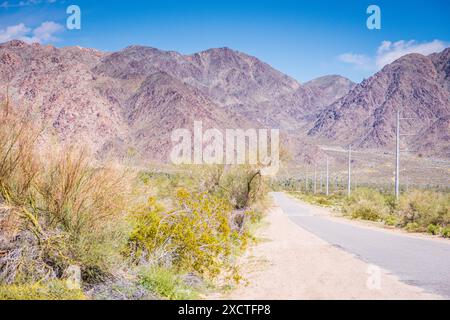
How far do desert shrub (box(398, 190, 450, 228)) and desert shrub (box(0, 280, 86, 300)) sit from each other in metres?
20.4

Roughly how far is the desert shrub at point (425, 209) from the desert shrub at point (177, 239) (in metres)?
16.6

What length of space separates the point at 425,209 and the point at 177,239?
18.3 meters

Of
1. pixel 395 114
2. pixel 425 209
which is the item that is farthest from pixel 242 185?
pixel 395 114

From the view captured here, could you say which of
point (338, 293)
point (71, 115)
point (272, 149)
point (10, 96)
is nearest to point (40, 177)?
point (10, 96)

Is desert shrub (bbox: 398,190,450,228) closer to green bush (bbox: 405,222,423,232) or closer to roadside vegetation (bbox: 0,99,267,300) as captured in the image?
green bush (bbox: 405,222,423,232)

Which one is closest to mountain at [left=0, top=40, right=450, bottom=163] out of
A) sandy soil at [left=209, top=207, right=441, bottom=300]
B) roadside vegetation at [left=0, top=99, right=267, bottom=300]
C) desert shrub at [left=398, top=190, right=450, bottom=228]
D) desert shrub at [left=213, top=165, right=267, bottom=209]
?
desert shrub at [left=398, top=190, right=450, bottom=228]

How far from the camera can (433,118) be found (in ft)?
547

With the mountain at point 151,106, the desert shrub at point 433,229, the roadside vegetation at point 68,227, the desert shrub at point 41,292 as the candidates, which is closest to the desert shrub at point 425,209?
the desert shrub at point 433,229

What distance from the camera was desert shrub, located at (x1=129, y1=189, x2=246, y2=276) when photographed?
8242mm

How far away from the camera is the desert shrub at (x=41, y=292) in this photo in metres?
5.51

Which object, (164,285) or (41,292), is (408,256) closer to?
(164,285)

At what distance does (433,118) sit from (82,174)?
18204 cm

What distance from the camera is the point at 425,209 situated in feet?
74.2
